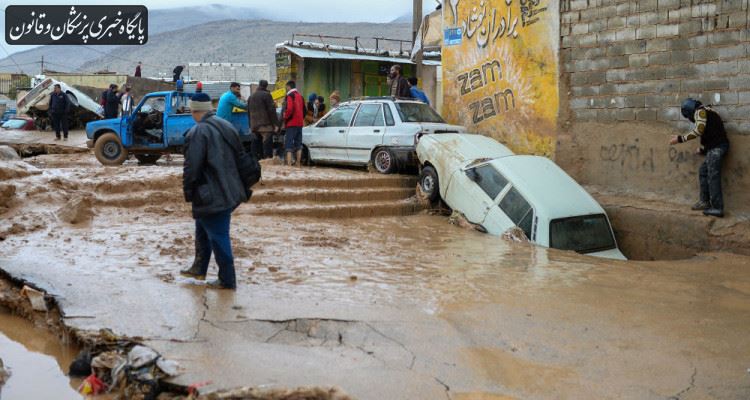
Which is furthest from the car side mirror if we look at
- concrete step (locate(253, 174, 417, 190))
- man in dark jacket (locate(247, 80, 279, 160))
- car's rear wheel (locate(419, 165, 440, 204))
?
man in dark jacket (locate(247, 80, 279, 160))

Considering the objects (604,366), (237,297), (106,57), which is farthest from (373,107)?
(106,57)

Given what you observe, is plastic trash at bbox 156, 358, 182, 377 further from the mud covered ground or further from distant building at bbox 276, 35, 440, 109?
distant building at bbox 276, 35, 440, 109

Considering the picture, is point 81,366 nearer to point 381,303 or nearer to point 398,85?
point 381,303

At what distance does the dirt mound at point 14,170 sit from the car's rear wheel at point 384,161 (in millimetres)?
5344

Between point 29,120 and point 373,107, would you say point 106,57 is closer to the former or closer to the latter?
point 29,120

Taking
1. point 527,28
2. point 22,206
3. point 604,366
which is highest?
point 527,28

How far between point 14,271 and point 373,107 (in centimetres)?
783

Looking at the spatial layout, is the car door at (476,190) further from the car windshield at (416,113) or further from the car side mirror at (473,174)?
the car windshield at (416,113)

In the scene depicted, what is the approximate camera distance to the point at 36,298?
566 cm

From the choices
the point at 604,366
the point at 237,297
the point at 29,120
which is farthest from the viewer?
the point at 29,120

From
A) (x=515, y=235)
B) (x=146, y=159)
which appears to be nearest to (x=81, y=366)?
(x=515, y=235)

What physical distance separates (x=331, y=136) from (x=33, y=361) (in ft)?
30.3

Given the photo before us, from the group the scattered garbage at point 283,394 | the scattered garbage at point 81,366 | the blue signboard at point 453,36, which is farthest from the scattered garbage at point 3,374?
the blue signboard at point 453,36

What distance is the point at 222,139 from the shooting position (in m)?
5.84
